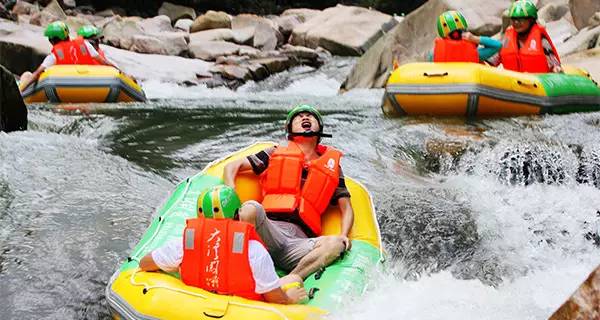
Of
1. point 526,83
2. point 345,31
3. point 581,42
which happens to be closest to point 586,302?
point 526,83

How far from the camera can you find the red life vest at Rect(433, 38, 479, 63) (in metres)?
8.46

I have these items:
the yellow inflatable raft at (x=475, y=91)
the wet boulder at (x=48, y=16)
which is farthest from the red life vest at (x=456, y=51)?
the wet boulder at (x=48, y=16)

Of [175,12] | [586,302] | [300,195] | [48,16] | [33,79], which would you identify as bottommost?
[175,12]

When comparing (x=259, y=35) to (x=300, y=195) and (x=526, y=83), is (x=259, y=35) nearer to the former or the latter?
(x=526, y=83)

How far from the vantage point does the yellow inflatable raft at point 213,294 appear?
3.34 metres

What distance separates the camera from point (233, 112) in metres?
9.88

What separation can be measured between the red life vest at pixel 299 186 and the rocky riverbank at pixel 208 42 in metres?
9.50

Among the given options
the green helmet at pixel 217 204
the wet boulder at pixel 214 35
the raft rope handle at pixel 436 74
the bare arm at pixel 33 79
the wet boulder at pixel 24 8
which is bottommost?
the wet boulder at pixel 214 35

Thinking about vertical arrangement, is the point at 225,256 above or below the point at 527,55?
above

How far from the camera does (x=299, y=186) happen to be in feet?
15.2

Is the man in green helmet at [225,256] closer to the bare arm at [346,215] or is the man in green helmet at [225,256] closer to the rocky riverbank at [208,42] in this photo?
the bare arm at [346,215]

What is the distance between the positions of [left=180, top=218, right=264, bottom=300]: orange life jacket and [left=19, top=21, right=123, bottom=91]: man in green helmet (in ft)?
24.6

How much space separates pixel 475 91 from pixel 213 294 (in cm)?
516

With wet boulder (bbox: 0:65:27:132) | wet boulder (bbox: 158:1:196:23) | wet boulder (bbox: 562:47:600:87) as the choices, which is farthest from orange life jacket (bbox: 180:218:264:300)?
wet boulder (bbox: 158:1:196:23)
